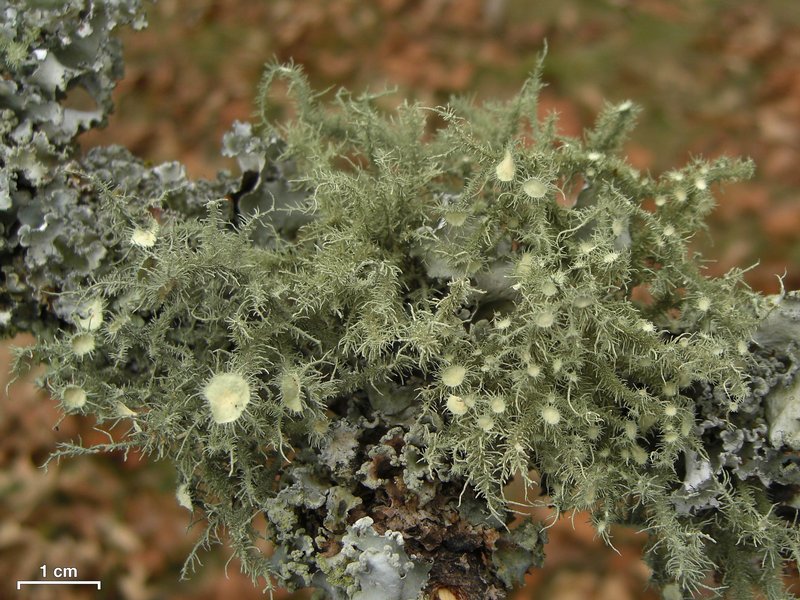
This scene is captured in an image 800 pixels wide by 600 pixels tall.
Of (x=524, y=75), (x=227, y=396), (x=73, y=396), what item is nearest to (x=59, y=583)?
(x=73, y=396)

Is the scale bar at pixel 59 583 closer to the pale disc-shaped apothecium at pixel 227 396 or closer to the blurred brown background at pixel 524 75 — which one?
the blurred brown background at pixel 524 75

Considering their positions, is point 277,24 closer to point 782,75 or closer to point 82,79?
point 82,79

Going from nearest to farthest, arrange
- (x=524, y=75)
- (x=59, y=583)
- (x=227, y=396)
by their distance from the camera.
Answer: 1. (x=227, y=396)
2. (x=59, y=583)
3. (x=524, y=75)

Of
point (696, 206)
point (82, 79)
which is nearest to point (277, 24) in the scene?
point (82, 79)

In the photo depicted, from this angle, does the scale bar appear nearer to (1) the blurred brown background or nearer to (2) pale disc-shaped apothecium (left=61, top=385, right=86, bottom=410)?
(1) the blurred brown background

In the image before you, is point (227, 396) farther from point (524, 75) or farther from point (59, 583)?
point (524, 75)

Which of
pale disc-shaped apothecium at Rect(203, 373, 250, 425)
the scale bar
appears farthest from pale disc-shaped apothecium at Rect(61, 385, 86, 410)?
the scale bar
